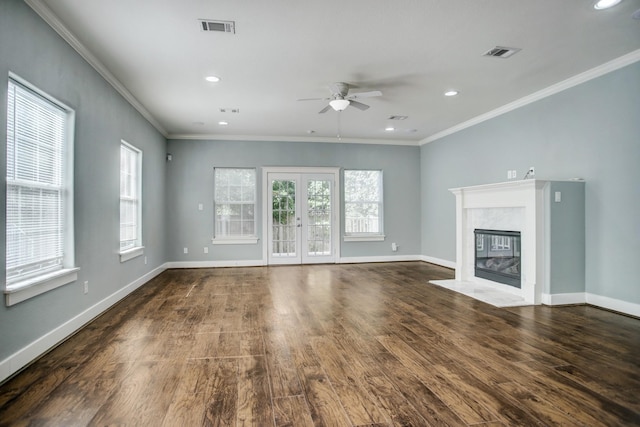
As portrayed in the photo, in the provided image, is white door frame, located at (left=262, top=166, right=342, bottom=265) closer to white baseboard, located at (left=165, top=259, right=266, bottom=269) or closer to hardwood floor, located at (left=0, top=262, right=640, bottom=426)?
white baseboard, located at (left=165, top=259, right=266, bottom=269)

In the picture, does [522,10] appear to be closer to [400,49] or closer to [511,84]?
[400,49]

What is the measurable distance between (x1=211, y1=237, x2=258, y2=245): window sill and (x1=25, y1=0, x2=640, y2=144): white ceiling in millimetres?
2716

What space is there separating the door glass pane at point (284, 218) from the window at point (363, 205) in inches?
45.8

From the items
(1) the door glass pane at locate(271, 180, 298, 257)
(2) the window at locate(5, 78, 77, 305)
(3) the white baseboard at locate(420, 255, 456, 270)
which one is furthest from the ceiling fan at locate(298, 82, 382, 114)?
(3) the white baseboard at locate(420, 255, 456, 270)

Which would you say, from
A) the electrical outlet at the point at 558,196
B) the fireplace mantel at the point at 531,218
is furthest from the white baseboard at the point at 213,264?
the electrical outlet at the point at 558,196

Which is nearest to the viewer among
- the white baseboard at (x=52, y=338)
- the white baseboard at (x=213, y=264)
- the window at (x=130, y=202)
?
the white baseboard at (x=52, y=338)

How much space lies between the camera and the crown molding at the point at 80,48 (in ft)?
8.98

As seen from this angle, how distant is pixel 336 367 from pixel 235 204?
214 inches

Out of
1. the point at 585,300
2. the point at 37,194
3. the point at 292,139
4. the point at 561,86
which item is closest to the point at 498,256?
the point at 585,300

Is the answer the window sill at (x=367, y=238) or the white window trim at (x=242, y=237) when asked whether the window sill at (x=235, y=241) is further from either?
the window sill at (x=367, y=238)

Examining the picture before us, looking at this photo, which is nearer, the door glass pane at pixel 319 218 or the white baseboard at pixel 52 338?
the white baseboard at pixel 52 338

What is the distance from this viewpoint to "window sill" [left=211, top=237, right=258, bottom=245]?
7.29 metres

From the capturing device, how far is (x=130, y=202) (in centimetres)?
520

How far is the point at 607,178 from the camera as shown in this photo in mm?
3986
